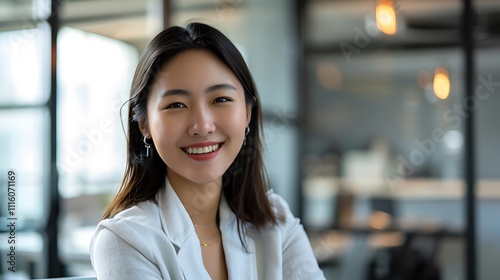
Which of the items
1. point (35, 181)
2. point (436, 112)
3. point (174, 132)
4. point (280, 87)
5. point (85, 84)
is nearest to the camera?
point (174, 132)

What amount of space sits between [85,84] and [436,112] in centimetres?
282

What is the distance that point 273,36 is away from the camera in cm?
483

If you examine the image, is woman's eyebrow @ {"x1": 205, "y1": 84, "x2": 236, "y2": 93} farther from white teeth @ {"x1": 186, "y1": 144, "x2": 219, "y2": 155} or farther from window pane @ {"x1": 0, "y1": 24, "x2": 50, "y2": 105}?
window pane @ {"x1": 0, "y1": 24, "x2": 50, "y2": 105}

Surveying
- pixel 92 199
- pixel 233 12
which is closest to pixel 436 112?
pixel 233 12

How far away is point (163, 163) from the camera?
1.30 meters

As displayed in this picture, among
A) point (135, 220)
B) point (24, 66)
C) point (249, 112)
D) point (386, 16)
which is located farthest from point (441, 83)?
point (135, 220)

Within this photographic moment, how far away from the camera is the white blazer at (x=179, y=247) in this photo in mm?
1134

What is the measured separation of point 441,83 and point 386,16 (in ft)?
2.14

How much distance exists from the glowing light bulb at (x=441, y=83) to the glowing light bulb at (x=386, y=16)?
1.48ft

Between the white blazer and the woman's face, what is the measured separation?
0.10 m

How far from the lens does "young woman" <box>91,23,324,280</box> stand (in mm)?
1161

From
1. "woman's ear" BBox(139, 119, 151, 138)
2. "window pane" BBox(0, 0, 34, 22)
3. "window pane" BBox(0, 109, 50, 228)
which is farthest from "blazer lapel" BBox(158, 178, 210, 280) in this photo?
"window pane" BBox(0, 0, 34, 22)

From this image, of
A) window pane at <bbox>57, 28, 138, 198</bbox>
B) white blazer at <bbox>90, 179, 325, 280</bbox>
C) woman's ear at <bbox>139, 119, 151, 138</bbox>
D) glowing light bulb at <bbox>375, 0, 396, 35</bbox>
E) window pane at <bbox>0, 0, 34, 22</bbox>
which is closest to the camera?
white blazer at <bbox>90, 179, 325, 280</bbox>

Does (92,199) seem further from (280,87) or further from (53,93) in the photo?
(280,87)
